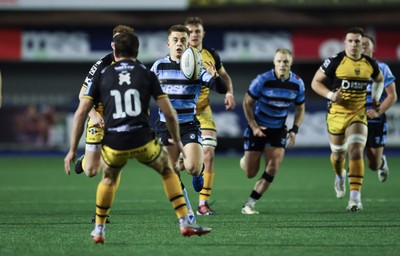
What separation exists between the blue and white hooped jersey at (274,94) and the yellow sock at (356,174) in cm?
101

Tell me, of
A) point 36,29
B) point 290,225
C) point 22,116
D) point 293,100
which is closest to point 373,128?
point 293,100

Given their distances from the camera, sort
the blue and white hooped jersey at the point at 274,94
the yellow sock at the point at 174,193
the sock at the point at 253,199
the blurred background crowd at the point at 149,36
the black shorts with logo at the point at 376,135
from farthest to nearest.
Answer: the blurred background crowd at the point at 149,36 < the black shorts with logo at the point at 376,135 < the blue and white hooped jersey at the point at 274,94 < the sock at the point at 253,199 < the yellow sock at the point at 174,193

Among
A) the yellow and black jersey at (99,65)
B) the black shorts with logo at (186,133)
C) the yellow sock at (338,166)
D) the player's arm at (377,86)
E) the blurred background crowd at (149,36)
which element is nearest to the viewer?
the yellow and black jersey at (99,65)

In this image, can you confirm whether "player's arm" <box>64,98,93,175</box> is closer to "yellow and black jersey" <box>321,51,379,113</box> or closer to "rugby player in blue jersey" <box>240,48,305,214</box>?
"rugby player in blue jersey" <box>240,48,305,214</box>

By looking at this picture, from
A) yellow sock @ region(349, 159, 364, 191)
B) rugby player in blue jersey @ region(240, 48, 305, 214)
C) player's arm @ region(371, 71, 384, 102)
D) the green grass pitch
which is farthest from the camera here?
player's arm @ region(371, 71, 384, 102)

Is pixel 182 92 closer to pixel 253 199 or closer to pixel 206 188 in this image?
pixel 206 188

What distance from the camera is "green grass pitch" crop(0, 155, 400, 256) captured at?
25.3 feet

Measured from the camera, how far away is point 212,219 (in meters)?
10.2

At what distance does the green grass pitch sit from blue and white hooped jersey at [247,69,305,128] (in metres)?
1.14

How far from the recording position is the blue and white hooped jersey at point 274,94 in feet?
37.5

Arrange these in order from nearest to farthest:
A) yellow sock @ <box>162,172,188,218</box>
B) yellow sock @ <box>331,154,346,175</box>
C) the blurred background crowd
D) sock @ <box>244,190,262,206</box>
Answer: yellow sock @ <box>162,172,188,218</box>
sock @ <box>244,190,262,206</box>
yellow sock @ <box>331,154,346,175</box>
the blurred background crowd

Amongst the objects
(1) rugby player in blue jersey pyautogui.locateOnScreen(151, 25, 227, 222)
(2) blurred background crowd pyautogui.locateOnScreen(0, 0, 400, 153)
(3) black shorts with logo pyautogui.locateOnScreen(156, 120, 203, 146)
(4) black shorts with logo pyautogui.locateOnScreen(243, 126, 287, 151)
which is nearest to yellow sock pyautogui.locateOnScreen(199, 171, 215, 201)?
(4) black shorts with logo pyautogui.locateOnScreen(243, 126, 287, 151)

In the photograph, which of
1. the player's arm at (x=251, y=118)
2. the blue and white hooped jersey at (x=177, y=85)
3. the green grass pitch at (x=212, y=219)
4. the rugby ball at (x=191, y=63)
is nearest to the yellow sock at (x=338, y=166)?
the green grass pitch at (x=212, y=219)

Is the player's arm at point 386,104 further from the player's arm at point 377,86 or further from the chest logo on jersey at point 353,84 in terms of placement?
the chest logo on jersey at point 353,84
